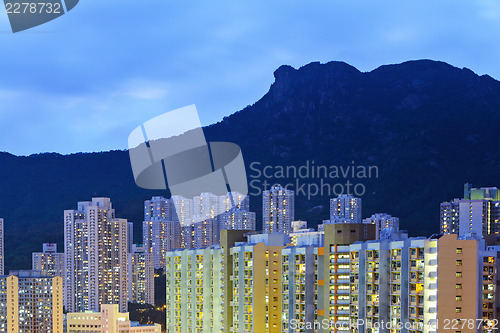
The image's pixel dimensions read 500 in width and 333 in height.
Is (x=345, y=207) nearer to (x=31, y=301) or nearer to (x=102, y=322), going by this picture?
(x=102, y=322)

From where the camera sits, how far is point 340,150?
53750 millimetres

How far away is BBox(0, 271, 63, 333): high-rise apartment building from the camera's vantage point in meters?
31.2

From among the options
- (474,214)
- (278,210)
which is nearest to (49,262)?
(278,210)

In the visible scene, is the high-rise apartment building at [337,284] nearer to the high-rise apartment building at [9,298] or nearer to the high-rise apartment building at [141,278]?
the high-rise apartment building at [9,298]

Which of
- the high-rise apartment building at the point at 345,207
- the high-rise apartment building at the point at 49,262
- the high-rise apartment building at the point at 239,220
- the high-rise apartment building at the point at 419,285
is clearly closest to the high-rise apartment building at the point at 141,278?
the high-rise apartment building at the point at 49,262

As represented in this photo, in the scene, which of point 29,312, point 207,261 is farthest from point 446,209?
point 207,261

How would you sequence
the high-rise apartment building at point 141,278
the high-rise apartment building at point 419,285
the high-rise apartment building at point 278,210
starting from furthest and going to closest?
the high-rise apartment building at point 278,210 → the high-rise apartment building at point 141,278 → the high-rise apartment building at point 419,285

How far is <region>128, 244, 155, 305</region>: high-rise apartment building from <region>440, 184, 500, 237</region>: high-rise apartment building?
1436cm

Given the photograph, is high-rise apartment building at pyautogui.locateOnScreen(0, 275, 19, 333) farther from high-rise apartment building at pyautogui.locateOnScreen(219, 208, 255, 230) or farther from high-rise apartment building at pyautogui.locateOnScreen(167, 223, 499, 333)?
high-rise apartment building at pyautogui.locateOnScreen(167, 223, 499, 333)

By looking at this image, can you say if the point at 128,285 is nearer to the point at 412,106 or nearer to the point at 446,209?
the point at 446,209

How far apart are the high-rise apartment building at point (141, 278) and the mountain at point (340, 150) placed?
902cm

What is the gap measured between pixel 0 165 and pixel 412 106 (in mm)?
30033

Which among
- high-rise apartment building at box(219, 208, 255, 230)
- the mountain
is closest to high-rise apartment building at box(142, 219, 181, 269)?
the mountain

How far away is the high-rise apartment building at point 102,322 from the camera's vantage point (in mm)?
31375
